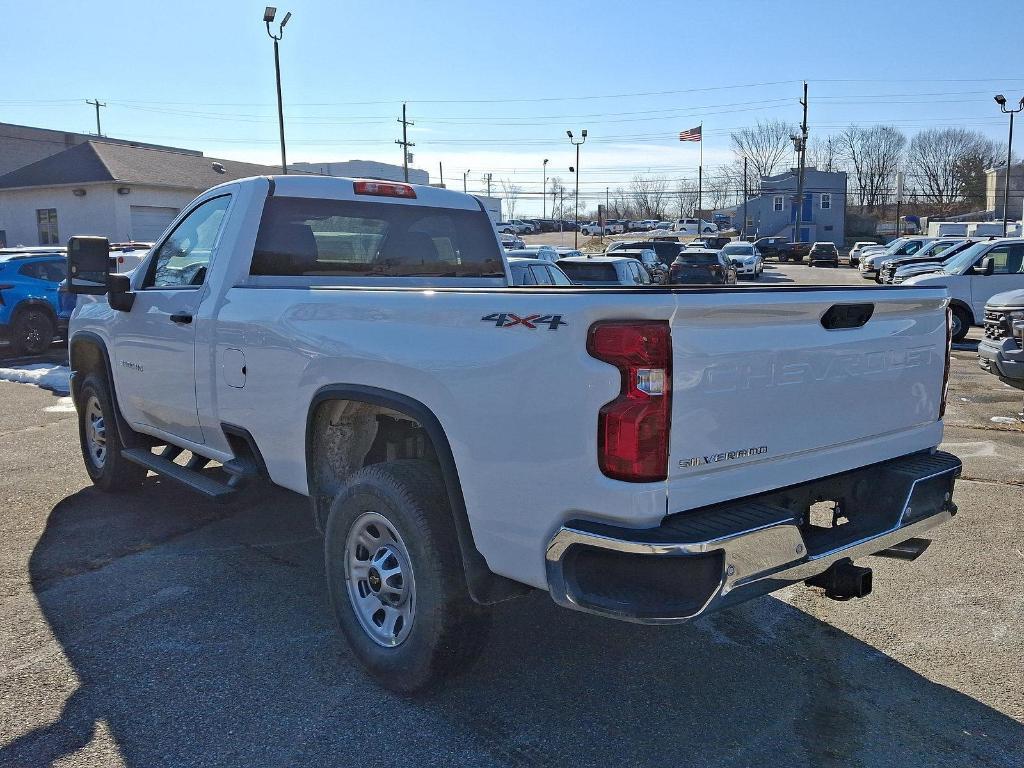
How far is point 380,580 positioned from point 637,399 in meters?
1.46

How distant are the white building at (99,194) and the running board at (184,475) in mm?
30087

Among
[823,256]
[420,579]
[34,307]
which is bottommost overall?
[420,579]

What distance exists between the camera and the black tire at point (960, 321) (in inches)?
642

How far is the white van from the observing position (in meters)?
16.1

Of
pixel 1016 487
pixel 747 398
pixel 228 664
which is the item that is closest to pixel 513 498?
pixel 747 398

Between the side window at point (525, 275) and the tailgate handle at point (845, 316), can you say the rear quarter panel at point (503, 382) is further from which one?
the side window at point (525, 275)

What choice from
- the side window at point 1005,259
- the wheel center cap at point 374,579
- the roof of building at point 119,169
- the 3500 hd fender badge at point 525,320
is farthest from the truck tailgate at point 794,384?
the roof of building at point 119,169

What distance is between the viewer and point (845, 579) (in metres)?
3.46

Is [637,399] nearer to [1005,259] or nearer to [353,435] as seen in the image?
[353,435]

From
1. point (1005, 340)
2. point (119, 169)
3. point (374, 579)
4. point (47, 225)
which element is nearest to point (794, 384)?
point (374, 579)

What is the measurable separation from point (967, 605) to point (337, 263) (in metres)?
3.79

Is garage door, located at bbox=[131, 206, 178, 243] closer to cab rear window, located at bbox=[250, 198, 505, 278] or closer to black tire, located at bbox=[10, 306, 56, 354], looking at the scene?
black tire, located at bbox=[10, 306, 56, 354]

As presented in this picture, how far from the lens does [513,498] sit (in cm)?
300

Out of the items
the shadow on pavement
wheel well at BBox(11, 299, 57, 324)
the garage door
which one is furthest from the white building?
the shadow on pavement
